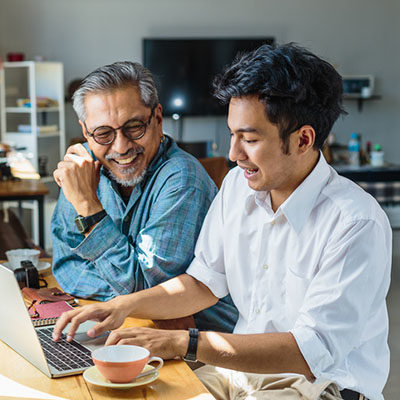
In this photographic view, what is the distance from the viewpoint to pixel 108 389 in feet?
3.84

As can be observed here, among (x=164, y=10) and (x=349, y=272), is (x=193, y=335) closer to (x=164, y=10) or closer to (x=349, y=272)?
(x=349, y=272)

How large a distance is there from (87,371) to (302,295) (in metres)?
0.48

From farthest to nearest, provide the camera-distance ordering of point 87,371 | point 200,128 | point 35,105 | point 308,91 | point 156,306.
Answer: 1. point 200,128
2. point 35,105
3. point 156,306
4. point 308,91
5. point 87,371

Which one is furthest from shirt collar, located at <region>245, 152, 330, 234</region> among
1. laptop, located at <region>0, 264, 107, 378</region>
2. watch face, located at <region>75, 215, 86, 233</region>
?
watch face, located at <region>75, 215, 86, 233</region>

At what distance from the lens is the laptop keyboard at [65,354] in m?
1.26

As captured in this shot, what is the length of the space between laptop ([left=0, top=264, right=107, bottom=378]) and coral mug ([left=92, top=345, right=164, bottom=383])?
0.30ft

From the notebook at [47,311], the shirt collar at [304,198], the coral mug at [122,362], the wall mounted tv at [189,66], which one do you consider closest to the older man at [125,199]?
the notebook at [47,311]

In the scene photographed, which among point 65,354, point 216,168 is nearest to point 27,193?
point 216,168

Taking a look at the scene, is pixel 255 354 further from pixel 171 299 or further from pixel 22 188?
pixel 22 188

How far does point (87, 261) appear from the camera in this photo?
6.20 ft

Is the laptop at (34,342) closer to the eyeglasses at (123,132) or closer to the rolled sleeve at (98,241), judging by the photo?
the rolled sleeve at (98,241)

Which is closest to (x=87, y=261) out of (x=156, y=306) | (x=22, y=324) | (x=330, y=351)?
(x=156, y=306)

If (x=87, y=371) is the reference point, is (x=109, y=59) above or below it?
above

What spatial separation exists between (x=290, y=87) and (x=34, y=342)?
0.71m
